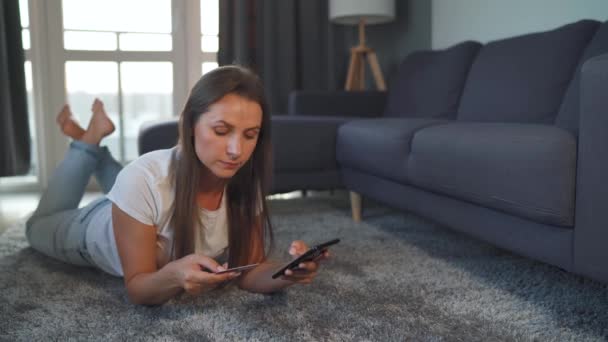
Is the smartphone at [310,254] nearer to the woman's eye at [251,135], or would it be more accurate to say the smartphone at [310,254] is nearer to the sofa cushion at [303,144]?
the woman's eye at [251,135]

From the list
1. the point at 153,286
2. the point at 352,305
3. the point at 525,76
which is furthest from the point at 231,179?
the point at 525,76

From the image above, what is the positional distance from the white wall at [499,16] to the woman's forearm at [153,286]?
199 cm

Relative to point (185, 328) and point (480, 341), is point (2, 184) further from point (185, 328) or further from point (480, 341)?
point (480, 341)

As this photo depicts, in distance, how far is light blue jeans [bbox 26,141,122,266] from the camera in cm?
162

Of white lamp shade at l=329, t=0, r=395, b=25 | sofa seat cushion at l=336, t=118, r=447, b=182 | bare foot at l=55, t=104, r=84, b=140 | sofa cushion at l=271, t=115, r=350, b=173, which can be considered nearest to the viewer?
sofa seat cushion at l=336, t=118, r=447, b=182

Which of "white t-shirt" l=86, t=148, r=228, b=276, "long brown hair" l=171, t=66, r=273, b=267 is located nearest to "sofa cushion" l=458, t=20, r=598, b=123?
"long brown hair" l=171, t=66, r=273, b=267

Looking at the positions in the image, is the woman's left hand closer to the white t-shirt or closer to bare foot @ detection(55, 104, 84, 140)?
the white t-shirt

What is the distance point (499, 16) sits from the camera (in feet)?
9.48

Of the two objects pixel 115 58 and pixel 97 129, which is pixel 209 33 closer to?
pixel 115 58

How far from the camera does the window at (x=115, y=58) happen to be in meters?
3.46

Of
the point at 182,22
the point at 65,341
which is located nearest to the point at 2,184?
the point at 182,22

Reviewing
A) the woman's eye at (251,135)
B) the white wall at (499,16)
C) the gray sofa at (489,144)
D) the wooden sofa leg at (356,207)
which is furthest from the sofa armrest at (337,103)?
the woman's eye at (251,135)

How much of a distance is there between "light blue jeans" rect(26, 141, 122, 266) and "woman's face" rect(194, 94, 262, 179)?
60 cm

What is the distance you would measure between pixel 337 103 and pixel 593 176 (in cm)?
200
